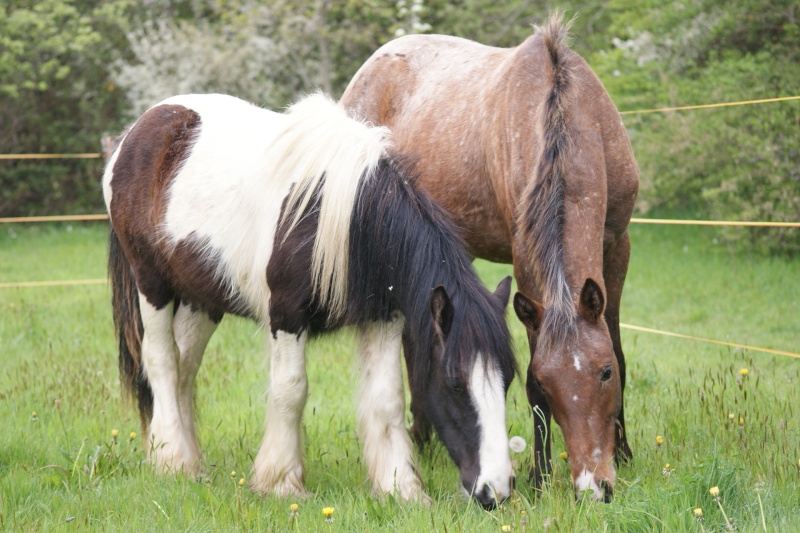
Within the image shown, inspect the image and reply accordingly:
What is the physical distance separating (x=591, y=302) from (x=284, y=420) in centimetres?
155

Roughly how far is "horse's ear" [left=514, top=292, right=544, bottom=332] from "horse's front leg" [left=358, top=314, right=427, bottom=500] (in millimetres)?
606

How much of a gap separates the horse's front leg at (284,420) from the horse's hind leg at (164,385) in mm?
637

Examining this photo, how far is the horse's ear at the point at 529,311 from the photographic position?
3672 millimetres

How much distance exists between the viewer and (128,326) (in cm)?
526

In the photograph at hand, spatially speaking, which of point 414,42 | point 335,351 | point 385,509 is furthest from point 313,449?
point 414,42

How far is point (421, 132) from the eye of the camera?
5.30 metres

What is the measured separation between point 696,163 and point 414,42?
6011mm

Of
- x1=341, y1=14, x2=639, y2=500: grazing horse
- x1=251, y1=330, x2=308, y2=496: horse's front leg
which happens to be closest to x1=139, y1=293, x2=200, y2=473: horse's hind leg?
x1=251, y1=330, x2=308, y2=496: horse's front leg

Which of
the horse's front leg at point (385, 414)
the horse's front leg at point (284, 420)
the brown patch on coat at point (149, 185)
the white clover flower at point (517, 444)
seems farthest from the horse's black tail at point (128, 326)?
the white clover flower at point (517, 444)

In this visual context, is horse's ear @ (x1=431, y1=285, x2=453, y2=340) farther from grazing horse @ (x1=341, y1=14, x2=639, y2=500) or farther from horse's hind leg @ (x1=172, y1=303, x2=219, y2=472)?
horse's hind leg @ (x1=172, y1=303, x2=219, y2=472)

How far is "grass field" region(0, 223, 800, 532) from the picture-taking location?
11.1 ft

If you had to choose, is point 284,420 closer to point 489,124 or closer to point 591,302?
point 591,302

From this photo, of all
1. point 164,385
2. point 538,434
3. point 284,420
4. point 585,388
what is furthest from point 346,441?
point 585,388

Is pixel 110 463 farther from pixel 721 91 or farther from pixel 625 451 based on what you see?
pixel 721 91
